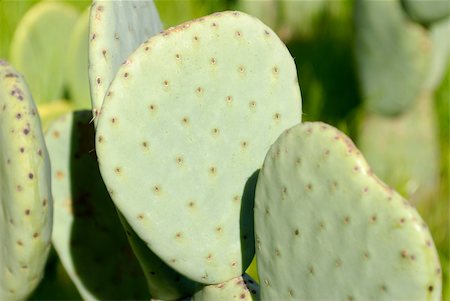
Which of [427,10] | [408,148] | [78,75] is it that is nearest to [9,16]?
[78,75]

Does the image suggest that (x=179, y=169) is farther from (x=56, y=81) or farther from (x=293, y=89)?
(x=56, y=81)

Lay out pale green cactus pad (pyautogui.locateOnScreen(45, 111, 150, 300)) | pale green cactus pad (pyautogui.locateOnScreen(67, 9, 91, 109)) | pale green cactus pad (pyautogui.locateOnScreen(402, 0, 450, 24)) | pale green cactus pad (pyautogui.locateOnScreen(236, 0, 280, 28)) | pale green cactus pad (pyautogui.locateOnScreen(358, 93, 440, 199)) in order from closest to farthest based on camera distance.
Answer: pale green cactus pad (pyautogui.locateOnScreen(45, 111, 150, 300)) → pale green cactus pad (pyautogui.locateOnScreen(67, 9, 91, 109)) → pale green cactus pad (pyautogui.locateOnScreen(402, 0, 450, 24)) → pale green cactus pad (pyautogui.locateOnScreen(358, 93, 440, 199)) → pale green cactus pad (pyautogui.locateOnScreen(236, 0, 280, 28))

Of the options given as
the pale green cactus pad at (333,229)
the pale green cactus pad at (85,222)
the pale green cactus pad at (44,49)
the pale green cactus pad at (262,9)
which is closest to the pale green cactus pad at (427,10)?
the pale green cactus pad at (262,9)

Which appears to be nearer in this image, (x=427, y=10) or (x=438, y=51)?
(x=427, y=10)

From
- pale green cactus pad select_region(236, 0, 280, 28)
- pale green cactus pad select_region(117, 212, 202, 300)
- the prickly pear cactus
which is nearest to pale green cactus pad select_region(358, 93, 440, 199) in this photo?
pale green cactus pad select_region(236, 0, 280, 28)

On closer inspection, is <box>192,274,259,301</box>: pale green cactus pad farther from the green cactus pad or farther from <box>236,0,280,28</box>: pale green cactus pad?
the green cactus pad

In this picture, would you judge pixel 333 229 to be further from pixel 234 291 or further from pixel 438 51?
pixel 438 51

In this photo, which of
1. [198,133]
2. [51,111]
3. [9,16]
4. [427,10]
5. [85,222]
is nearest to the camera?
Answer: [198,133]
